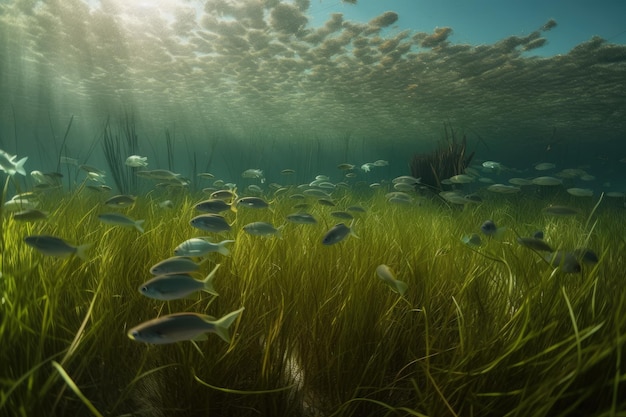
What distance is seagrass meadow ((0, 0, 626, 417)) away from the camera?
183cm

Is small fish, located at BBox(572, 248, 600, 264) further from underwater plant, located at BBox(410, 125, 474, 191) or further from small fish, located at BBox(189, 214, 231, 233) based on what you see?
underwater plant, located at BBox(410, 125, 474, 191)

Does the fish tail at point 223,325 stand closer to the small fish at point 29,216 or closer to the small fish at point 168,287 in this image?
the small fish at point 168,287

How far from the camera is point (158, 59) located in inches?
830

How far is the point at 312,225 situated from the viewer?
5.79m

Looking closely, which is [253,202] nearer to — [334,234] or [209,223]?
[209,223]

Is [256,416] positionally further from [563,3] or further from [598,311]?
[563,3]

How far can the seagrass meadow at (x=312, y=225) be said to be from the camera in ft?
6.01

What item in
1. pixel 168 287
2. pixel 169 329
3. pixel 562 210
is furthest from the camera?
pixel 562 210

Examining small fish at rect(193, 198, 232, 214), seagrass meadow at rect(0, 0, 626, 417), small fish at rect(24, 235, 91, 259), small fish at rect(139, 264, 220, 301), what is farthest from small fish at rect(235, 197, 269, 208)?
small fish at rect(139, 264, 220, 301)

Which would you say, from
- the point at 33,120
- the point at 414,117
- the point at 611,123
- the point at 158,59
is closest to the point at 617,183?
the point at 611,123

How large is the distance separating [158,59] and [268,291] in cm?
2341

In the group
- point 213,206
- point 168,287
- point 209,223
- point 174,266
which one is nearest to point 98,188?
point 213,206

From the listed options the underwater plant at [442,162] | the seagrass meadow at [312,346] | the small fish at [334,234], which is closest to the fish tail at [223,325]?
the seagrass meadow at [312,346]

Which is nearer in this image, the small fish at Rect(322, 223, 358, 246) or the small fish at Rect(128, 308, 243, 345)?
the small fish at Rect(128, 308, 243, 345)
